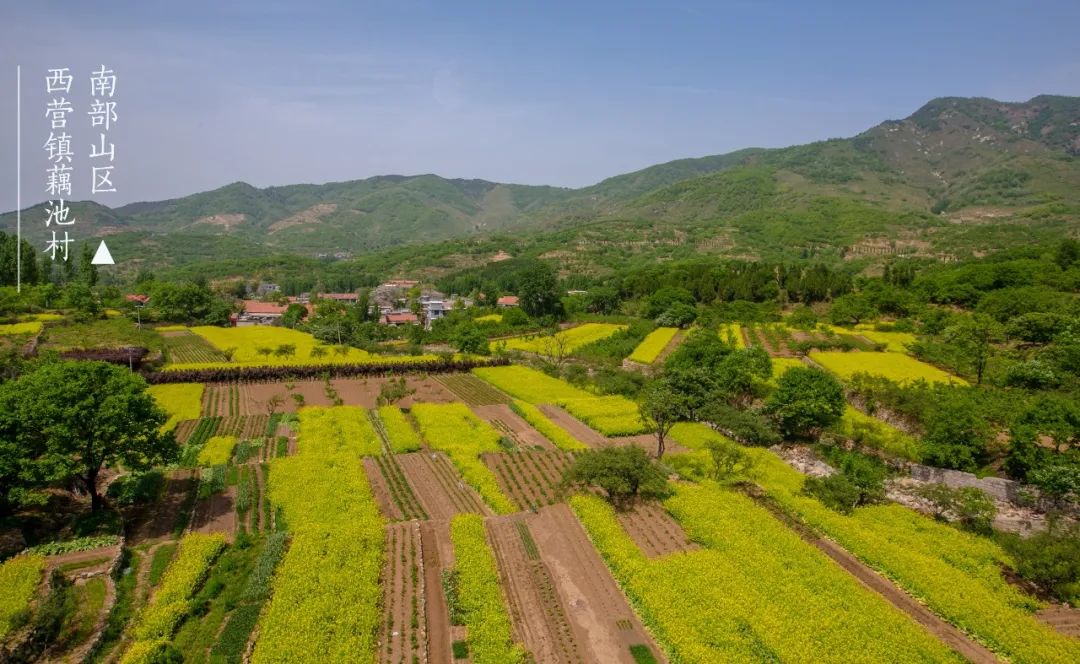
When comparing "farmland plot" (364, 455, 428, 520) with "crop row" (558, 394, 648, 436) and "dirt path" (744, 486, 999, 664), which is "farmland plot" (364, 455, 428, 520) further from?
"dirt path" (744, 486, 999, 664)

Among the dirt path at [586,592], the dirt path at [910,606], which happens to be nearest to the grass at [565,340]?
the dirt path at [586,592]

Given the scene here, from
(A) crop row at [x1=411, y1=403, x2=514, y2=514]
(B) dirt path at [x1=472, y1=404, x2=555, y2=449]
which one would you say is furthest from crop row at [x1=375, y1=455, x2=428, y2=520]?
(B) dirt path at [x1=472, y1=404, x2=555, y2=449]

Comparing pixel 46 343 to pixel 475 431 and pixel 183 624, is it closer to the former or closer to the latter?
pixel 475 431

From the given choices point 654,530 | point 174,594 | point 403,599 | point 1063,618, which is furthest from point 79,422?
point 1063,618

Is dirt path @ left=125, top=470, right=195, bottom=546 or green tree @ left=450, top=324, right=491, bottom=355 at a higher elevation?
green tree @ left=450, top=324, right=491, bottom=355

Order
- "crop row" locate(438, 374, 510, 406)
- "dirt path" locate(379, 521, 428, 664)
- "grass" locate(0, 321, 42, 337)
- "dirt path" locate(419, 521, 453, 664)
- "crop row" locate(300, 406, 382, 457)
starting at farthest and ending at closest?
"grass" locate(0, 321, 42, 337) → "crop row" locate(438, 374, 510, 406) → "crop row" locate(300, 406, 382, 457) → "dirt path" locate(419, 521, 453, 664) → "dirt path" locate(379, 521, 428, 664)

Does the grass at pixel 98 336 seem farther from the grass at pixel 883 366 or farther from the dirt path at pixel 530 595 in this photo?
the grass at pixel 883 366

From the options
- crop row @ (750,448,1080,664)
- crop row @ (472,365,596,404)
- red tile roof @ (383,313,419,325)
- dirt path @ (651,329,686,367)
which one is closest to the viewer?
crop row @ (750,448,1080,664)

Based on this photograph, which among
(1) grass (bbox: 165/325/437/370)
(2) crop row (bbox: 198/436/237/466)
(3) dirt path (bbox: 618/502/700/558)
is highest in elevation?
(1) grass (bbox: 165/325/437/370)

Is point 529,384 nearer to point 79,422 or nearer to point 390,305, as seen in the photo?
point 79,422
